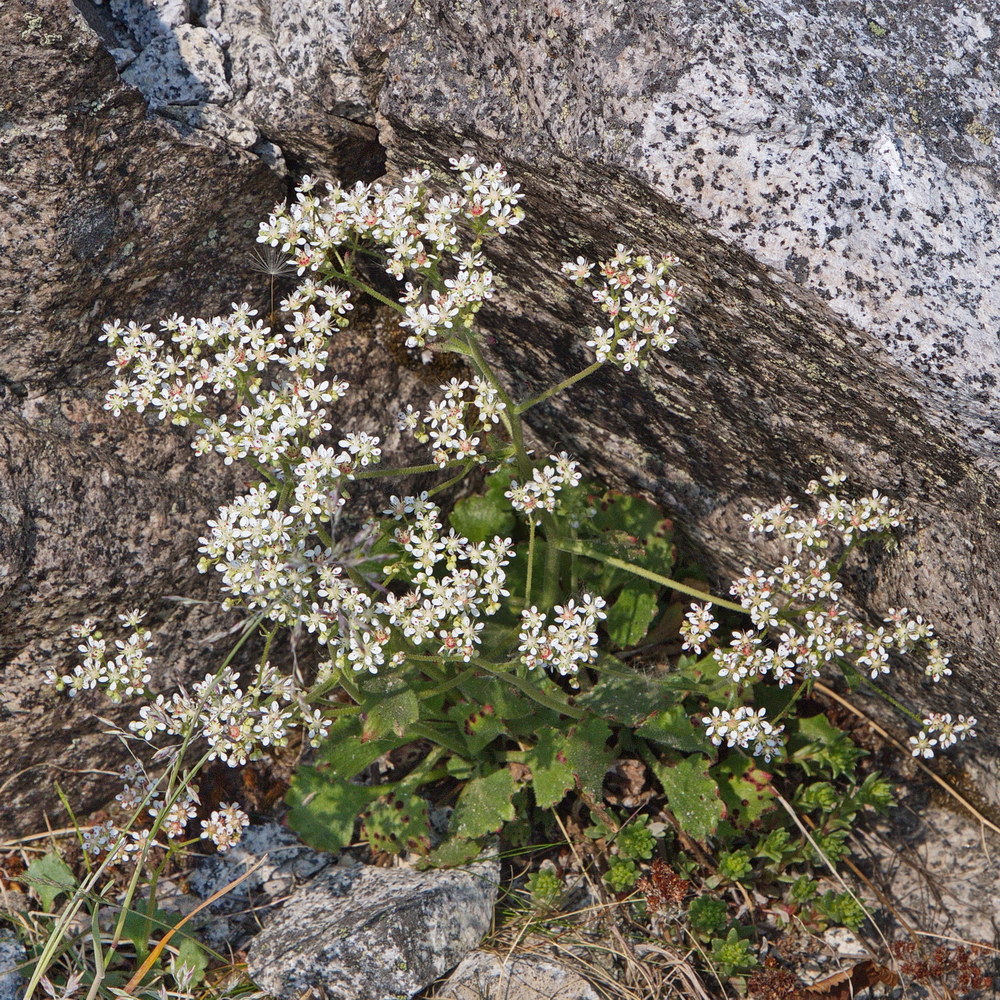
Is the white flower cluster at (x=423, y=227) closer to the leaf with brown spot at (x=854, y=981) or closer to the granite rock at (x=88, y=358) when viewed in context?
the granite rock at (x=88, y=358)

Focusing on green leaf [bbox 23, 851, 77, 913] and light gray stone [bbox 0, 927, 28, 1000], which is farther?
green leaf [bbox 23, 851, 77, 913]

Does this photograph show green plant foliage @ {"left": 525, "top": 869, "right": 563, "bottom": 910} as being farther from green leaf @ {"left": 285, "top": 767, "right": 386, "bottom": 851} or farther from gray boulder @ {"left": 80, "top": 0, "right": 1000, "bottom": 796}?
gray boulder @ {"left": 80, "top": 0, "right": 1000, "bottom": 796}

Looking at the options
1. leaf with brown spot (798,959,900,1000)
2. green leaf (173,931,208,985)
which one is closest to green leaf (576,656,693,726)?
leaf with brown spot (798,959,900,1000)

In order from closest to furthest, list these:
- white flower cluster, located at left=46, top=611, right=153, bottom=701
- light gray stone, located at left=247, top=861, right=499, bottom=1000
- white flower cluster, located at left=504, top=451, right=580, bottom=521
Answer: white flower cluster, located at left=46, top=611, right=153, bottom=701
white flower cluster, located at left=504, top=451, right=580, bottom=521
light gray stone, located at left=247, top=861, right=499, bottom=1000

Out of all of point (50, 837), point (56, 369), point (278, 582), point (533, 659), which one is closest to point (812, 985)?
point (533, 659)

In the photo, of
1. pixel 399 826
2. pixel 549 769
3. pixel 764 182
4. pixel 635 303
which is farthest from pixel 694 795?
pixel 764 182

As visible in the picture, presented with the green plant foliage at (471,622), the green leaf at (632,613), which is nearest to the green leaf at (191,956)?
the green plant foliage at (471,622)

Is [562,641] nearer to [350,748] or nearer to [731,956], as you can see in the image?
[350,748]
